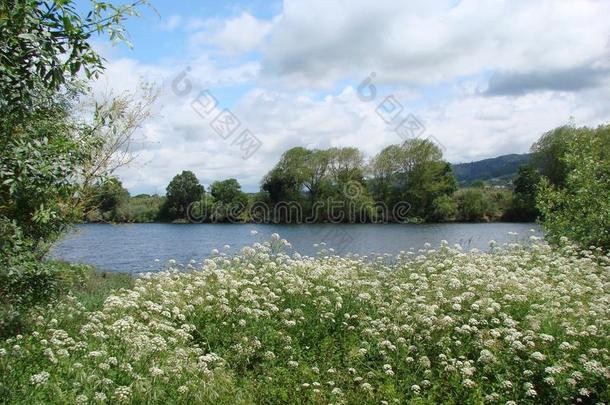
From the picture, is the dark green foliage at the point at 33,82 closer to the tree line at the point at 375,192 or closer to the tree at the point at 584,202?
the tree at the point at 584,202

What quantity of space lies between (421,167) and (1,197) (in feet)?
247

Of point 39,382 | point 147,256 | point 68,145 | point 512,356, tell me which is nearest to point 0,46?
point 68,145

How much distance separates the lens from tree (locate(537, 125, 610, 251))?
1552 centimetres

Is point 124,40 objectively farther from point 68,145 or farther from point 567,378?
point 567,378

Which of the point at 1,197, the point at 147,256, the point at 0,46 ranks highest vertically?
the point at 0,46

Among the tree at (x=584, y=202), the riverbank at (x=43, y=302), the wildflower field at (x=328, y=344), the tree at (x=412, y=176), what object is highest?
the tree at (x=412, y=176)

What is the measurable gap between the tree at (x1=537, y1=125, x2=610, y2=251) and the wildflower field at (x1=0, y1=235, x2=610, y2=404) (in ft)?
17.0

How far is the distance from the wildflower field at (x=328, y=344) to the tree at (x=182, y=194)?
8136cm

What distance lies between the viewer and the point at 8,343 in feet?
24.1

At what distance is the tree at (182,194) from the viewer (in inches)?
3548

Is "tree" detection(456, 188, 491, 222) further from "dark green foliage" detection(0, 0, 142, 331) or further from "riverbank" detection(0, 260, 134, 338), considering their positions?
"dark green foliage" detection(0, 0, 142, 331)

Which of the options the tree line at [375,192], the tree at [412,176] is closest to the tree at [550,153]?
the tree line at [375,192]

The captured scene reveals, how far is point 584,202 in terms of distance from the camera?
16312mm

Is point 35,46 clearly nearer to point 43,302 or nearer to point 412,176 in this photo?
point 43,302
